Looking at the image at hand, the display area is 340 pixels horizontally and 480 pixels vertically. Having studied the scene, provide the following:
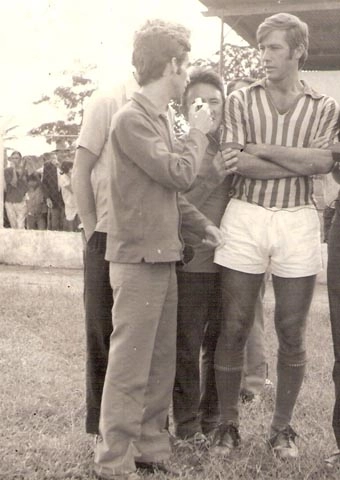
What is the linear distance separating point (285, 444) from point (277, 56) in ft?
6.08

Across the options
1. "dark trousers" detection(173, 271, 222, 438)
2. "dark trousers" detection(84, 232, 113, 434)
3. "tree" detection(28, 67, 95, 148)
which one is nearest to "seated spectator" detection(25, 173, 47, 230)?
"dark trousers" detection(173, 271, 222, 438)

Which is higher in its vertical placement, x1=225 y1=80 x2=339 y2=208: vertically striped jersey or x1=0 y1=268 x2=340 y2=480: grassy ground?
x1=225 y1=80 x2=339 y2=208: vertically striped jersey

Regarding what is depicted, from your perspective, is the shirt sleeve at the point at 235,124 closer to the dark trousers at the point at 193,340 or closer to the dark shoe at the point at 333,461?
the dark trousers at the point at 193,340

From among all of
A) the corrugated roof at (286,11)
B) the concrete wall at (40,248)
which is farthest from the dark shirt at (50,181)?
the corrugated roof at (286,11)

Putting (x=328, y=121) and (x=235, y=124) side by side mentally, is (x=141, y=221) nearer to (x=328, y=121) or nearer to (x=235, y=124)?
(x=235, y=124)

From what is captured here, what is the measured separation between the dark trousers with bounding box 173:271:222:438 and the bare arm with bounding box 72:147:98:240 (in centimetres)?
51

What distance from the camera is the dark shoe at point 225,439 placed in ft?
13.0

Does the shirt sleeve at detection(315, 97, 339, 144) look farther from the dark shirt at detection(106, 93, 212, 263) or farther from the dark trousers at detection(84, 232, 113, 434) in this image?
the dark trousers at detection(84, 232, 113, 434)

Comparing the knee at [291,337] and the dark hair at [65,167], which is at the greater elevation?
the knee at [291,337]

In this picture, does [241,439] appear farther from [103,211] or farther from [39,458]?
[103,211]

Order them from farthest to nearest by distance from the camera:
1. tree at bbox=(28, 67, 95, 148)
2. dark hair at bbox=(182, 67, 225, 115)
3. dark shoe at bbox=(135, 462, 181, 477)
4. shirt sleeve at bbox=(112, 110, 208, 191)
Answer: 1. tree at bbox=(28, 67, 95, 148)
2. dark hair at bbox=(182, 67, 225, 115)
3. dark shoe at bbox=(135, 462, 181, 477)
4. shirt sleeve at bbox=(112, 110, 208, 191)

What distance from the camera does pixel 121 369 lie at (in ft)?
11.5

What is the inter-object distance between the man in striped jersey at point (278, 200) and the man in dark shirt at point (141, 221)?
0.38 metres

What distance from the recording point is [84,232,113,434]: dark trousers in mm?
3891
